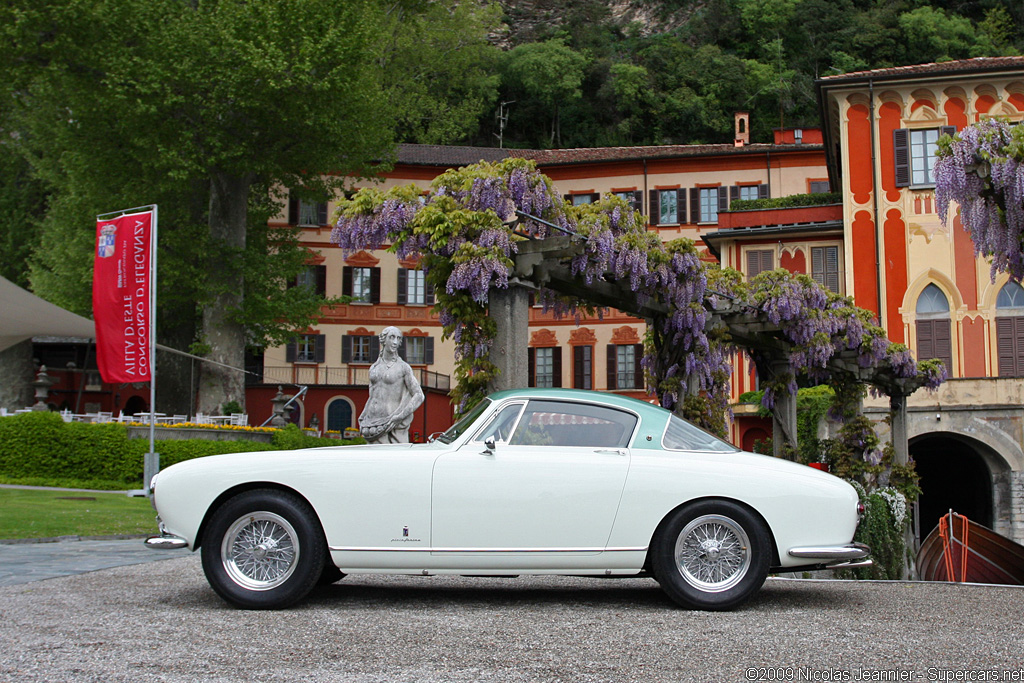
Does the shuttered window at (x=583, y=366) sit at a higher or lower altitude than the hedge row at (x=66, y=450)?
higher

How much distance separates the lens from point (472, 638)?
5199mm

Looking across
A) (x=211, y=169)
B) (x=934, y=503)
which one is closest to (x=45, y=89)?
(x=211, y=169)

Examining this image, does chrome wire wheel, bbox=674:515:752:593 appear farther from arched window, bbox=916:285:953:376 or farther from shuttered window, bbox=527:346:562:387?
shuttered window, bbox=527:346:562:387

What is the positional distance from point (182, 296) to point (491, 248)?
891 inches

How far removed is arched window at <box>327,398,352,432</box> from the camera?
41559 millimetres

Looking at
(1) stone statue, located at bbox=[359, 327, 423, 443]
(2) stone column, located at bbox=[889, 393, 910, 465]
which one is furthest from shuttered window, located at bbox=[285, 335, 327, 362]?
(1) stone statue, located at bbox=[359, 327, 423, 443]

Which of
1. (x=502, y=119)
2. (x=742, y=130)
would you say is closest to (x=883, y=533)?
(x=742, y=130)

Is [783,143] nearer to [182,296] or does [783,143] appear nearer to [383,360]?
[182,296]

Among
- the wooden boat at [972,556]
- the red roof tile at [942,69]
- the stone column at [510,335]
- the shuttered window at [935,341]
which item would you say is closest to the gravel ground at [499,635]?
the stone column at [510,335]

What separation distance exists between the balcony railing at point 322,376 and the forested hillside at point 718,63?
2572 centimetres

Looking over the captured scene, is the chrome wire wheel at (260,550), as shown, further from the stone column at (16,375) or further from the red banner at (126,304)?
the stone column at (16,375)

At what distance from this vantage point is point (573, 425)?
6.71 metres

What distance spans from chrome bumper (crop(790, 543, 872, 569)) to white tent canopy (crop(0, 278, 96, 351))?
841 inches

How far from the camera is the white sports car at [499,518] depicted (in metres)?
6.32
